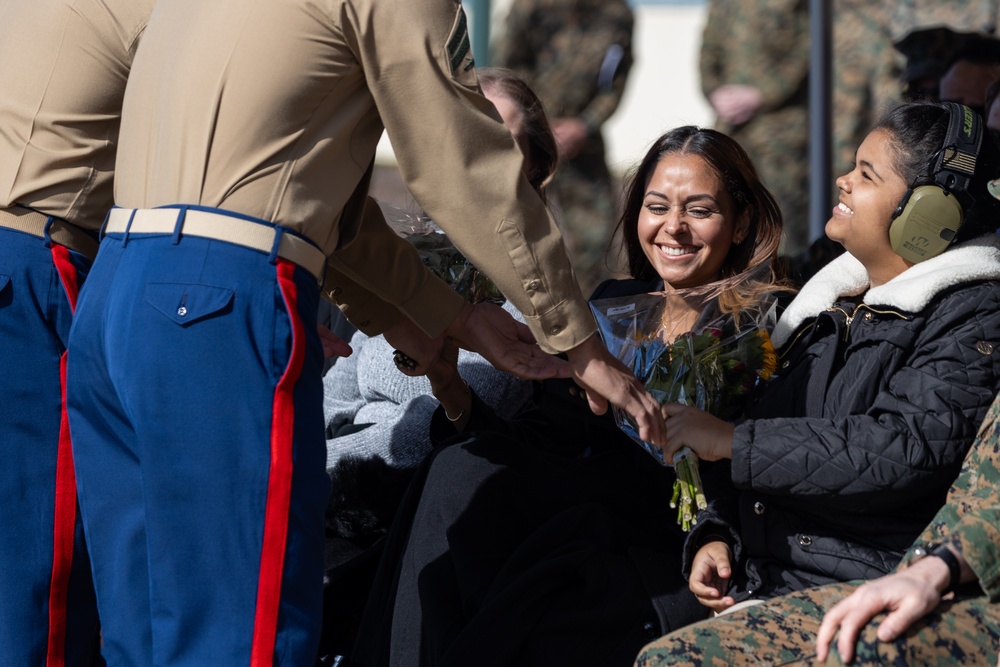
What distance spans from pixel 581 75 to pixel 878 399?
20.4 ft

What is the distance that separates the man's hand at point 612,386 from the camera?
255 centimetres

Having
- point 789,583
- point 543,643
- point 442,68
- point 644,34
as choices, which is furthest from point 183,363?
point 644,34

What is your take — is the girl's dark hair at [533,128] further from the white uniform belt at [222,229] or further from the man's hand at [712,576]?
the white uniform belt at [222,229]

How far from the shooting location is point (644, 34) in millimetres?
15641

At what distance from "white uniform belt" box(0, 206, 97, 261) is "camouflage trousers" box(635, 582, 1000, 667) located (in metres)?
1.56

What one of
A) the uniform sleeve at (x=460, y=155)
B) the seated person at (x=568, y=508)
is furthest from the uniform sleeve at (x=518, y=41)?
the uniform sleeve at (x=460, y=155)

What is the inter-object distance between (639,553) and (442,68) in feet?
4.09

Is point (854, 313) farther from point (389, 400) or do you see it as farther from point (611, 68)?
point (611, 68)

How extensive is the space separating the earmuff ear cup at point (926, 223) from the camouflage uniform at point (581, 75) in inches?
223

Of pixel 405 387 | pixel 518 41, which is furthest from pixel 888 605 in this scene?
pixel 518 41

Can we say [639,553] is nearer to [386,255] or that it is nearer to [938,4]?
[386,255]

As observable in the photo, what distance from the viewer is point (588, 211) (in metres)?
8.95

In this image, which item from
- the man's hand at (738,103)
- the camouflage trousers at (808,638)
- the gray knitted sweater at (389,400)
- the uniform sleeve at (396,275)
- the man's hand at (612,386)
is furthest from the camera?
the man's hand at (738,103)

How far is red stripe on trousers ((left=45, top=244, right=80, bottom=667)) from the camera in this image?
2.78 m
